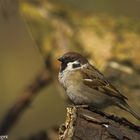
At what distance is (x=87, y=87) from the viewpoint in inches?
200

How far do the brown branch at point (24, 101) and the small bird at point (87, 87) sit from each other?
6.39 feet

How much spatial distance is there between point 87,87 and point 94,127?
93cm

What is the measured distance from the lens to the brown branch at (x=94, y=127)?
4.12 metres

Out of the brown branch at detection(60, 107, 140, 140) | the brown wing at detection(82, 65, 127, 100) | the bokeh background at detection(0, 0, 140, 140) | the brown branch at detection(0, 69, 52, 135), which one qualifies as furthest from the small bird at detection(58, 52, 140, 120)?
the brown branch at detection(0, 69, 52, 135)

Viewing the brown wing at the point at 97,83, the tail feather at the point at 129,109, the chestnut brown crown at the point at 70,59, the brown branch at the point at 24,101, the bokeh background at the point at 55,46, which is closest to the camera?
the tail feather at the point at 129,109

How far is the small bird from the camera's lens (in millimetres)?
5012

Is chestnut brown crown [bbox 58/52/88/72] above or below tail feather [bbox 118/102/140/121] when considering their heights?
above

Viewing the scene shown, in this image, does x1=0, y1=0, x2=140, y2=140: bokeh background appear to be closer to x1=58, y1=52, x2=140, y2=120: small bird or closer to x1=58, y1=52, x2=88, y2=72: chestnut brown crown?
x1=58, y1=52, x2=140, y2=120: small bird

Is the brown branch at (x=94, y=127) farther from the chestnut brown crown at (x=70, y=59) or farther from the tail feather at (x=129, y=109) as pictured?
the chestnut brown crown at (x=70, y=59)

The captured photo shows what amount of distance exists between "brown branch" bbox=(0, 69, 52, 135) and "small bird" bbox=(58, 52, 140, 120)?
195 centimetres

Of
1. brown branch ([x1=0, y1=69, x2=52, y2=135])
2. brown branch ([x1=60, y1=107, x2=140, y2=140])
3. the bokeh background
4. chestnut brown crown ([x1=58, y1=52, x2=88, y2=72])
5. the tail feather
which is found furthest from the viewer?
brown branch ([x1=0, y1=69, x2=52, y2=135])

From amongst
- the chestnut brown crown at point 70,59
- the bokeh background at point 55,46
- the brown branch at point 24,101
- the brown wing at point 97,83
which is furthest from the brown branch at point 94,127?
the brown branch at point 24,101

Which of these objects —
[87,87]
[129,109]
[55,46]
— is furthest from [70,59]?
[55,46]

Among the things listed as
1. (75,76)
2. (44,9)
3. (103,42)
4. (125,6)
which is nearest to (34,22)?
(44,9)
